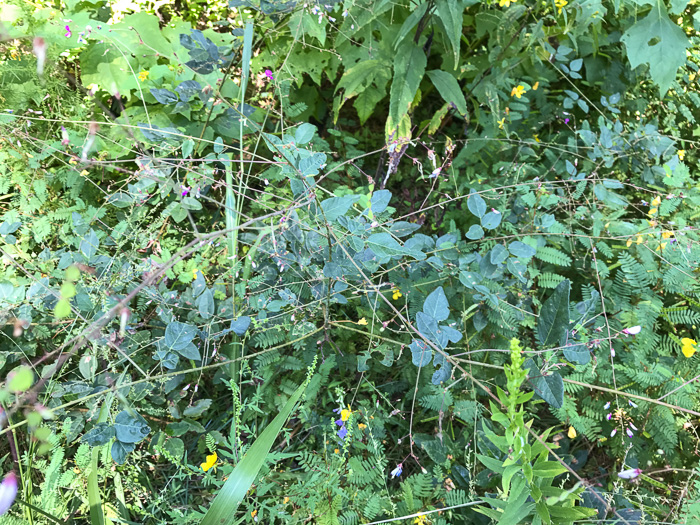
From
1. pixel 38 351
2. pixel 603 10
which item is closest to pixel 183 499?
pixel 38 351

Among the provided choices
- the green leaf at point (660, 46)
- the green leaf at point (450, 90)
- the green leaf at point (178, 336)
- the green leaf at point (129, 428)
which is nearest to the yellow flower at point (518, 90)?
the green leaf at point (450, 90)

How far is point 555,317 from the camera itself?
1165mm

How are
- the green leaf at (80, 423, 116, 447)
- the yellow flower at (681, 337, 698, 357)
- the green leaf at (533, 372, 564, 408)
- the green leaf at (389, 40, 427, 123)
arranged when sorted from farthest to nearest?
the green leaf at (389, 40, 427, 123)
the yellow flower at (681, 337, 698, 357)
the green leaf at (80, 423, 116, 447)
the green leaf at (533, 372, 564, 408)

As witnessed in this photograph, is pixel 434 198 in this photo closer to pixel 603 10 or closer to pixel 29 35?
pixel 603 10

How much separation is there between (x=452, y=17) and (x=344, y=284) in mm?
1032

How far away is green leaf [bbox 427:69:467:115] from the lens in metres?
1.80

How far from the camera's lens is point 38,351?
5.66 ft

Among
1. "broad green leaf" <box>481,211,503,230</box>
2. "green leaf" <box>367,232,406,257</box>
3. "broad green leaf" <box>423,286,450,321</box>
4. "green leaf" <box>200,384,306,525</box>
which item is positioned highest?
"green leaf" <box>367,232,406,257</box>

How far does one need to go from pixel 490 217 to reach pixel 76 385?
4.59 ft

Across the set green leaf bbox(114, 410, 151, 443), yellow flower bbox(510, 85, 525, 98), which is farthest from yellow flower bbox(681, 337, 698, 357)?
green leaf bbox(114, 410, 151, 443)

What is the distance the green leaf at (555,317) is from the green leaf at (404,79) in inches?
38.8

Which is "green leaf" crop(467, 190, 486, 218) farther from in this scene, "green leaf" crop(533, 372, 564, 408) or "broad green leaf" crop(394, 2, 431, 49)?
"broad green leaf" crop(394, 2, 431, 49)

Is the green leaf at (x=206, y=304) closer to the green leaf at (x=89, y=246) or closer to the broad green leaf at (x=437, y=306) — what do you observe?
the green leaf at (x=89, y=246)

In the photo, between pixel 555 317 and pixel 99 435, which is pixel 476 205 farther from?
pixel 99 435
